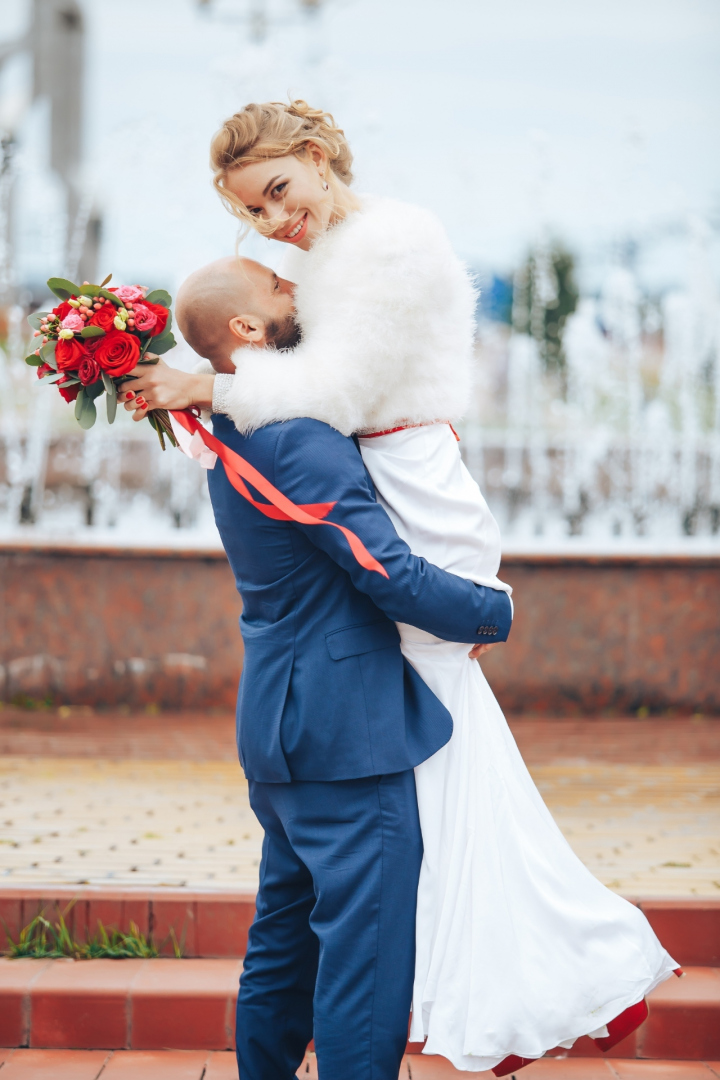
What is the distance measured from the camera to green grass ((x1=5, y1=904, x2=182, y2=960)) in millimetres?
2533

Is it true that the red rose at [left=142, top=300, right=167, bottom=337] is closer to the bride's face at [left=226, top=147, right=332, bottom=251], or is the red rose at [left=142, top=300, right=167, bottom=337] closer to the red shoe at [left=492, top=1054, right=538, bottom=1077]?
the bride's face at [left=226, top=147, right=332, bottom=251]

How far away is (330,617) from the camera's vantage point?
1.57 metres

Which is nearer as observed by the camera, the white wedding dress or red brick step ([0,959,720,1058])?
the white wedding dress

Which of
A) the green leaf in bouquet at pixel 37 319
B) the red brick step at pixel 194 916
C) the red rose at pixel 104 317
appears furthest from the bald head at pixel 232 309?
the red brick step at pixel 194 916

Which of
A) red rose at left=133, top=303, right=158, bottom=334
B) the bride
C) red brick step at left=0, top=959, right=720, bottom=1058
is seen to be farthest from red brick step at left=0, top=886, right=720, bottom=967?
red rose at left=133, top=303, right=158, bottom=334

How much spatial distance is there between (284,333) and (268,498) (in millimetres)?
287

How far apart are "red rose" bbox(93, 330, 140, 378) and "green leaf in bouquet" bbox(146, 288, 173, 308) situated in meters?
0.13

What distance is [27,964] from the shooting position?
2492mm

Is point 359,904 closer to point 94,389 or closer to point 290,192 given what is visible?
point 94,389

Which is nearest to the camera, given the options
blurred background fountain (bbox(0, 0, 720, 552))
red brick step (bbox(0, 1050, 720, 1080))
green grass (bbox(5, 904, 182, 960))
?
red brick step (bbox(0, 1050, 720, 1080))

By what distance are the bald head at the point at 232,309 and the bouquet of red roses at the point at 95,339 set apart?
0.06 meters

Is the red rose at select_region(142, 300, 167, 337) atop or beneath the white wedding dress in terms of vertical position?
atop

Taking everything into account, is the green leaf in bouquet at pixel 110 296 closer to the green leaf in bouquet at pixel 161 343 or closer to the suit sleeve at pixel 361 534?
the green leaf in bouquet at pixel 161 343

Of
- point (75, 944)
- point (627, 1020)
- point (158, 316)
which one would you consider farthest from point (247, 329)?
point (75, 944)
